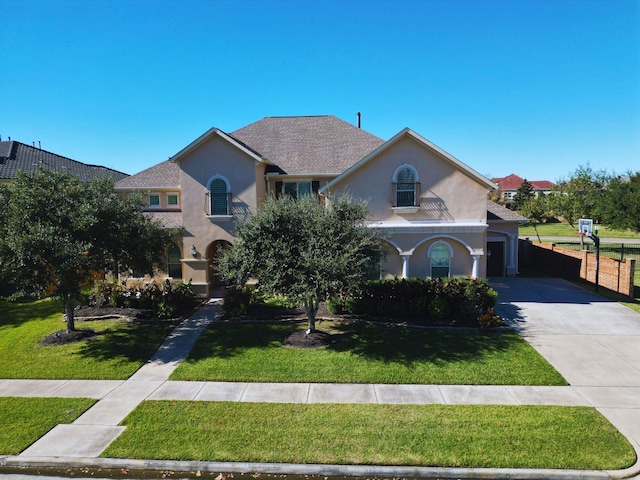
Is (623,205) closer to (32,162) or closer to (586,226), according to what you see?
(586,226)

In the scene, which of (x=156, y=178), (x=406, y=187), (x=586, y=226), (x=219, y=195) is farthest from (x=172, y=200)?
(x=586, y=226)

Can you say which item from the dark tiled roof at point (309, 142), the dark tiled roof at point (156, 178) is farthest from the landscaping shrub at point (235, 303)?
the dark tiled roof at point (156, 178)

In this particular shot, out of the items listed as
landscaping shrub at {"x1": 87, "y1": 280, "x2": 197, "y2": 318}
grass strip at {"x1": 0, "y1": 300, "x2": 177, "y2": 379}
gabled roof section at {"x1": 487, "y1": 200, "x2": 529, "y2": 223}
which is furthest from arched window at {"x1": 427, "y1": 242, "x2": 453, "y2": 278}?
grass strip at {"x1": 0, "y1": 300, "x2": 177, "y2": 379}

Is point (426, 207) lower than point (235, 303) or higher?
higher

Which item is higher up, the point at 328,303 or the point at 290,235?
the point at 290,235

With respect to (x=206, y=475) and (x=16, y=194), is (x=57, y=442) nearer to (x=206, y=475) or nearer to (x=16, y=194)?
(x=206, y=475)

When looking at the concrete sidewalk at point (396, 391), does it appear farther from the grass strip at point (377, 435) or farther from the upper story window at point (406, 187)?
the upper story window at point (406, 187)

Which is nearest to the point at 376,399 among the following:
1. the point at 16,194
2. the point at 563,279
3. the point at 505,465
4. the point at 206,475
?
the point at 505,465
